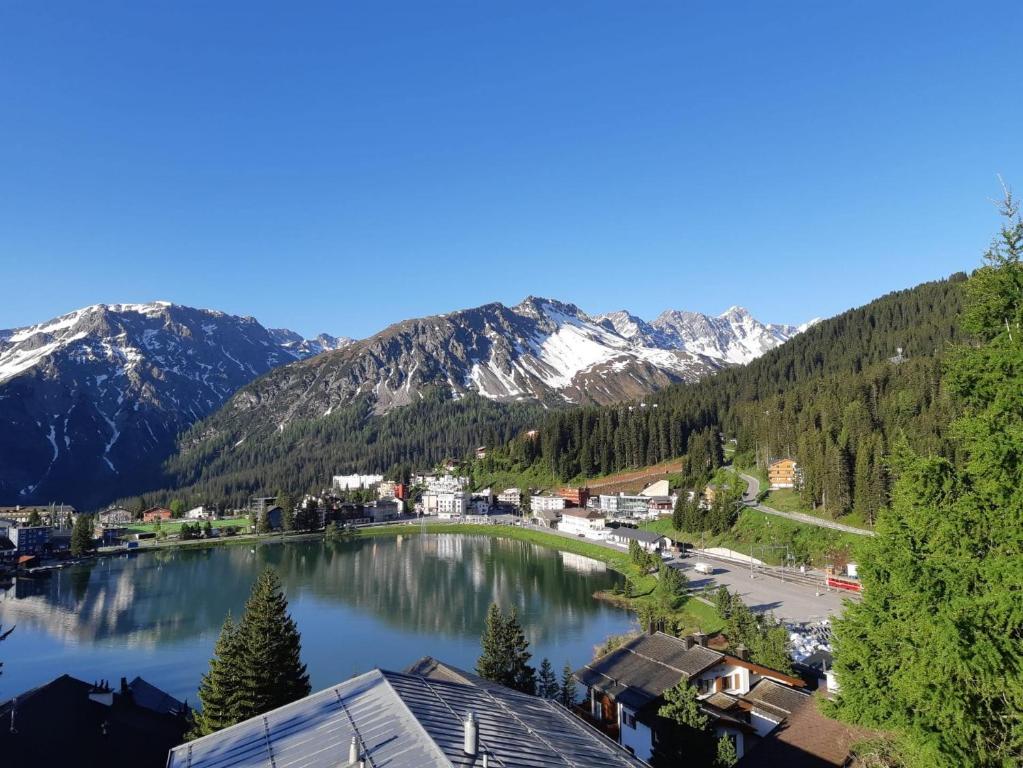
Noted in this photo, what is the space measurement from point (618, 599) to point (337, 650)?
22.9 metres

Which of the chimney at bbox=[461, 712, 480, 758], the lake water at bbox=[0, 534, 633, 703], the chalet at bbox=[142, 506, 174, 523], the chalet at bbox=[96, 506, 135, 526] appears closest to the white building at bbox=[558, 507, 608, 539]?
the lake water at bbox=[0, 534, 633, 703]

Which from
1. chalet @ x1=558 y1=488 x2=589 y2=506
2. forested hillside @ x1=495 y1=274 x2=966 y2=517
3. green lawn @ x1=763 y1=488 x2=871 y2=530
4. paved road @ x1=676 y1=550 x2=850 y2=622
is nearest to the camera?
paved road @ x1=676 y1=550 x2=850 y2=622

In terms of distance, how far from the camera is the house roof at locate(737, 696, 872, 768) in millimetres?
13680

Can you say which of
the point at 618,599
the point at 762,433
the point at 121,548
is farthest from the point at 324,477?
the point at 618,599

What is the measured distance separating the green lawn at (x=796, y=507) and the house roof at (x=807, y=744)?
45.6 m

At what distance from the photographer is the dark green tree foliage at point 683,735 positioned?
1744 cm

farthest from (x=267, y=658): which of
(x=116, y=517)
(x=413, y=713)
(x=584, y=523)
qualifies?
(x=116, y=517)

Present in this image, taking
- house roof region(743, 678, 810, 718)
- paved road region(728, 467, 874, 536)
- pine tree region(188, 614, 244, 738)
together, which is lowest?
house roof region(743, 678, 810, 718)

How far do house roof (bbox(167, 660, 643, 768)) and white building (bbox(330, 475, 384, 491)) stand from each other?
14276 centimetres

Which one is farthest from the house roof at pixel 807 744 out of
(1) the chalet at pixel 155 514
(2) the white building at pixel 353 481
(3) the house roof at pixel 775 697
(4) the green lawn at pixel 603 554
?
(2) the white building at pixel 353 481

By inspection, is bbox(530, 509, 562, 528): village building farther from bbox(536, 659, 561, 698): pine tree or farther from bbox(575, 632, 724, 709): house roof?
bbox(575, 632, 724, 709): house roof

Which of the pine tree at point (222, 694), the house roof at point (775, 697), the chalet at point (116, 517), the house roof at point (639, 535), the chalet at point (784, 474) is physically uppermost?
the chalet at point (784, 474)

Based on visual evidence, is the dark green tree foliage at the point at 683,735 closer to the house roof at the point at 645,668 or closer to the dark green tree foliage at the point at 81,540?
the house roof at the point at 645,668

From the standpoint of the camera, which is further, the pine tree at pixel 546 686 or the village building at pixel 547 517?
the village building at pixel 547 517
